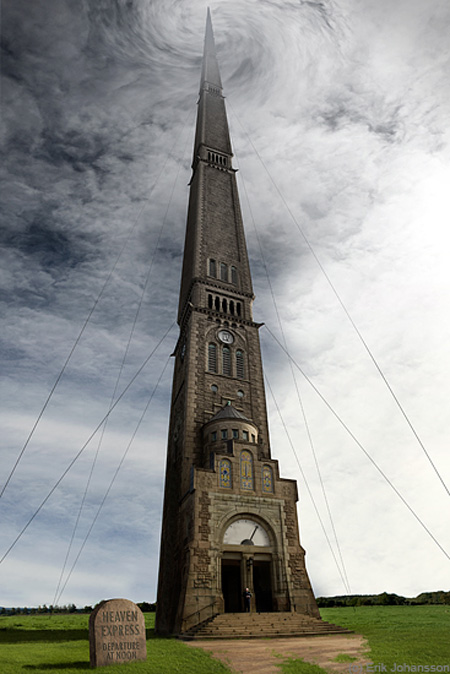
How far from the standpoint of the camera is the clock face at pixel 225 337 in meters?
44.1

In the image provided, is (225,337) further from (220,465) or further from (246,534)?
(246,534)

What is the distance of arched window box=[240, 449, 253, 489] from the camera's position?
3262 centimetres

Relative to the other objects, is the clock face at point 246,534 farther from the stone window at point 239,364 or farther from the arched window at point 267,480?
the stone window at point 239,364

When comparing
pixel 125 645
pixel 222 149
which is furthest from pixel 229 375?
pixel 222 149

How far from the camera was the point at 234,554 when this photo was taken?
98.9 ft

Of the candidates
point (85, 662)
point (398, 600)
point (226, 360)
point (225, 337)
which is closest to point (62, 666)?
point (85, 662)

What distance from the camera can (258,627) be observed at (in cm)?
2339

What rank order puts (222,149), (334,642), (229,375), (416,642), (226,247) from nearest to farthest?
(416,642) < (334,642) < (229,375) < (226,247) < (222,149)

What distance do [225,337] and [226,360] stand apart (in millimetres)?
2567

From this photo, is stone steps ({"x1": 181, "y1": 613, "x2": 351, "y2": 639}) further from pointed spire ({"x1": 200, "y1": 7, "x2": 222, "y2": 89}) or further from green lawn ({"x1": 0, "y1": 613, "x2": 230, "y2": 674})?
pointed spire ({"x1": 200, "y1": 7, "x2": 222, "y2": 89})

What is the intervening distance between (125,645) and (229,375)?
95.0ft

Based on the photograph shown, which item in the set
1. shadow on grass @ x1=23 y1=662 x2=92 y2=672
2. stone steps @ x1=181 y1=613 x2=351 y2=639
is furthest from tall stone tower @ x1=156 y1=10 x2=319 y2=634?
shadow on grass @ x1=23 y1=662 x2=92 y2=672

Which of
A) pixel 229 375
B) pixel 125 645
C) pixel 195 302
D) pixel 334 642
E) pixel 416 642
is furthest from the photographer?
pixel 195 302

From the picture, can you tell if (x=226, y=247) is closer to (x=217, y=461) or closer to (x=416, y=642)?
(x=217, y=461)
